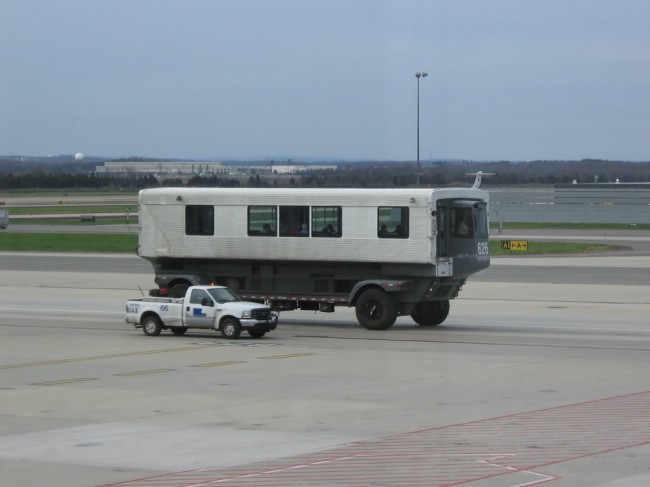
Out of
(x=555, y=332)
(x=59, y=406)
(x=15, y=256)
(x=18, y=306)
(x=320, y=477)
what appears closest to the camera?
(x=320, y=477)

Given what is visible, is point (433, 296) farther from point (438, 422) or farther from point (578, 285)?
point (578, 285)

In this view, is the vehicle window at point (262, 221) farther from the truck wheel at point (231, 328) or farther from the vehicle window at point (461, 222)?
the vehicle window at point (461, 222)

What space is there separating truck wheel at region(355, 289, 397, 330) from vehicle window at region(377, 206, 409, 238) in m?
1.67

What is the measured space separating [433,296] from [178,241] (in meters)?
8.22

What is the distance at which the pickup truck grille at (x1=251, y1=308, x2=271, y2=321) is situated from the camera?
97.5ft

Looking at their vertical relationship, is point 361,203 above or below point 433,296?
above

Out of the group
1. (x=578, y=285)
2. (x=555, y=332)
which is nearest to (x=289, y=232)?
(x=555, y=332)

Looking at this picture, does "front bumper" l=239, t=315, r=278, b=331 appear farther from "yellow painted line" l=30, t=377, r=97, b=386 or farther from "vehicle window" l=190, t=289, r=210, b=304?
"yellow painted line" l=30, t=377, r=97, b=386

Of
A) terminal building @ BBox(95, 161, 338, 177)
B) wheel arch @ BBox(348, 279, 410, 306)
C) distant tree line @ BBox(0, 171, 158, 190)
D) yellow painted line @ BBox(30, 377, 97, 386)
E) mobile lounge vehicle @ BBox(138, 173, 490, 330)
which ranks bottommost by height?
yellow painted line @ BBox(30, 377, 97, 386)

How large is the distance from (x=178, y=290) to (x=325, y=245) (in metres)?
4.92

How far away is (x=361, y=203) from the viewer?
32.3m

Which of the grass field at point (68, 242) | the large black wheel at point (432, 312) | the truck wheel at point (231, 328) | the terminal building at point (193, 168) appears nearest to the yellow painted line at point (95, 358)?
the truck wheel at point (231, 328)

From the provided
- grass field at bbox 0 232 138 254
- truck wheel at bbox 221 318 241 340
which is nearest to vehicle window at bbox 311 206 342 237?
truck wheel at bbox 221 318 241 340

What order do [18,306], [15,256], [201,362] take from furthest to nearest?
[15,256], [18,306], [201,362]
